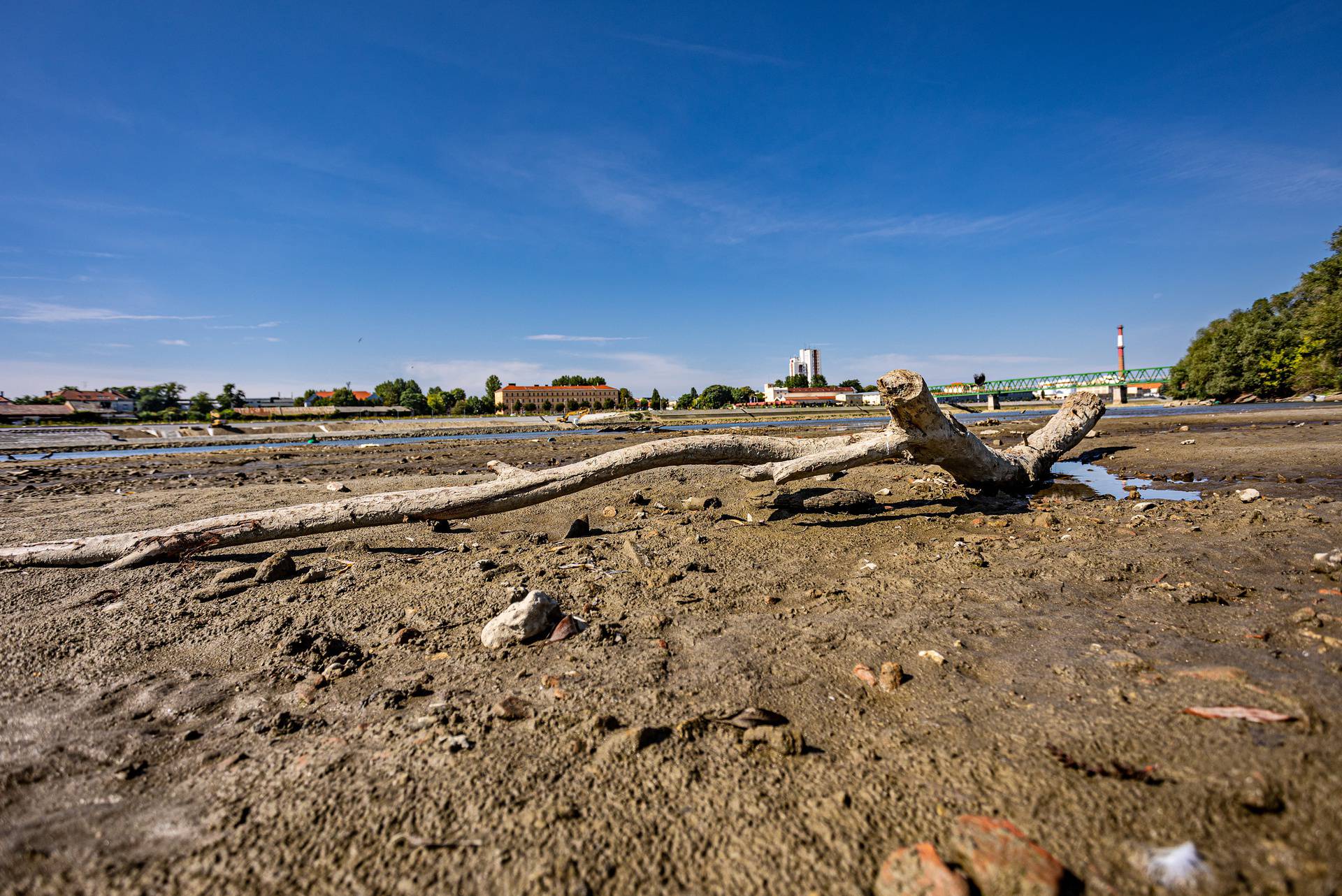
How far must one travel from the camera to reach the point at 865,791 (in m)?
2.03

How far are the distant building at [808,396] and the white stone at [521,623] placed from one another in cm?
11839

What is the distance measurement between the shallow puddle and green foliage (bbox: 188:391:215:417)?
118 m

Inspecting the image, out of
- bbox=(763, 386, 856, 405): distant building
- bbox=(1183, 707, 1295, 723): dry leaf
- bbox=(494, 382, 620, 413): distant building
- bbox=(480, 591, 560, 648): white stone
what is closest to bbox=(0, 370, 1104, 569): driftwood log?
bbox=(480, 591, 560, 648): white stone

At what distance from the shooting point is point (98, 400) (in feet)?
396

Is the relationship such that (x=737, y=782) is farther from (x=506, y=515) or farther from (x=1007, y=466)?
(x=1007, y=466)

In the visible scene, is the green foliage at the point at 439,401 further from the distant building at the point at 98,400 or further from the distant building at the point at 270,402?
the distant building at the point at 98,400

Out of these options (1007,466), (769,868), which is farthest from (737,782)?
(1007,466)

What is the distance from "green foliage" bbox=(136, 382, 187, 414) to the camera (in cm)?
11762

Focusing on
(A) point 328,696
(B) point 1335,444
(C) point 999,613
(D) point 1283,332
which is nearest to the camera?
(A) point 328,696

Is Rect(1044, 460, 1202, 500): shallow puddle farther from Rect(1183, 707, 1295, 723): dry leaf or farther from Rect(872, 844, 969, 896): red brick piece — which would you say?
Rect(872, 844, 969, 896): red brick piece

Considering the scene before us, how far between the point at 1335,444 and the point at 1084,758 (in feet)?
56.6

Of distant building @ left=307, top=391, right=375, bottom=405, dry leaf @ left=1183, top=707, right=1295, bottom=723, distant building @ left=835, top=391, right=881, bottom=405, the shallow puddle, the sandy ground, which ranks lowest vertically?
the shallow puddle

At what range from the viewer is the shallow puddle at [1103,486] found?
26.8 feet

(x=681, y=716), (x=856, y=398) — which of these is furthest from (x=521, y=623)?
(x=856, y=398)
